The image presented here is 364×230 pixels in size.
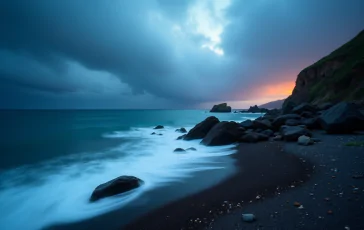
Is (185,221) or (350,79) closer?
(185,221)

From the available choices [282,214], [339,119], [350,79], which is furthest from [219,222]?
[350,79]

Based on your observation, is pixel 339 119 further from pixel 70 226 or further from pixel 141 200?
pixel 70 226

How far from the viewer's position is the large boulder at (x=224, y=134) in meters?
13.8

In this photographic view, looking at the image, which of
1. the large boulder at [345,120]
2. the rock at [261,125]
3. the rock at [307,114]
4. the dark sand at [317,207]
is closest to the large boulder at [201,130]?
the rock at [261,125]

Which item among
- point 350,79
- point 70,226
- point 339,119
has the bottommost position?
point 70,226

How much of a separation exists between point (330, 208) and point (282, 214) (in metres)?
1.01

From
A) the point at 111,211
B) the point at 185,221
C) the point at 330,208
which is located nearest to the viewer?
the point at 330,208

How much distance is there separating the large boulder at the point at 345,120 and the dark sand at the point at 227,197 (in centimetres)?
719

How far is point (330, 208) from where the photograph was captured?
3676mm

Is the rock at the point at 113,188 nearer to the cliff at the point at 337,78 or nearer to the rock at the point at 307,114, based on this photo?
the rock at the point at 307,114

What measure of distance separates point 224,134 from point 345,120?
8.08 m

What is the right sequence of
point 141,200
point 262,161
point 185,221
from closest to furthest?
A: 1. point 185,221
2. point 141,200
3. point 262,161

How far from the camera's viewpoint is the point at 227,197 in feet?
16.6

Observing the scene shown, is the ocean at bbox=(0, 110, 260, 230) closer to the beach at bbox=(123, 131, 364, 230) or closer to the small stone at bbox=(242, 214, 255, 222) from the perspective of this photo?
the beach at bbox=(123, 131, 364, 230)
